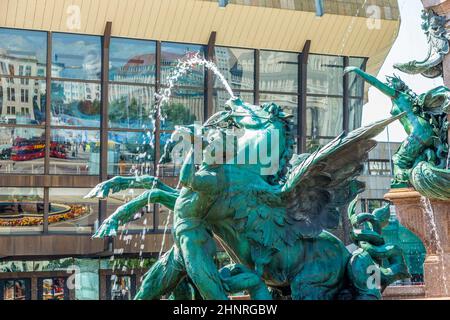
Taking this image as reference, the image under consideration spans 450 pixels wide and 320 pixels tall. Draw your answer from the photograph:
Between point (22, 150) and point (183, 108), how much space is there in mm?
5655

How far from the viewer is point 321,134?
114ft

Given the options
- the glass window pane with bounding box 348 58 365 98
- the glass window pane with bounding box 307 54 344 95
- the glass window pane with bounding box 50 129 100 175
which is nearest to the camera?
the glass window pane with bounding box 50 129 100 175

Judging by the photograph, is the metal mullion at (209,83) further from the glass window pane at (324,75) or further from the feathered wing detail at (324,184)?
the feathered wing detail at (324,184)

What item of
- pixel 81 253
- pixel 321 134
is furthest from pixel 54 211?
pixel 321 134

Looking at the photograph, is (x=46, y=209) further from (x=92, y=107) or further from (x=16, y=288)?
(x=92, y=107)

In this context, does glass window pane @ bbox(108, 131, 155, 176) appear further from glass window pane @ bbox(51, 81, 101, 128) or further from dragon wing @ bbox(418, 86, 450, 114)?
dragon wing @ bbox(418, 86, 450, 114)

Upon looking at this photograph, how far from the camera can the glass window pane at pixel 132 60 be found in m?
32.0

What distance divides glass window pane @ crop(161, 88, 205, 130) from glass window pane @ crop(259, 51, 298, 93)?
242cm

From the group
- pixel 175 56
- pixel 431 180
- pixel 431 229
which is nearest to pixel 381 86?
pixel 431 180

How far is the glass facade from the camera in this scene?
3064cm

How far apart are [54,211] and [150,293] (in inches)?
841

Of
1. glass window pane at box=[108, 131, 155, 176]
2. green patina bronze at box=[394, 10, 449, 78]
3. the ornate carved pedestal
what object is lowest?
the ornate carved pedestal

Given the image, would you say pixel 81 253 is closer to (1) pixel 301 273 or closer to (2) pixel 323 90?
(2) pixel 323 90

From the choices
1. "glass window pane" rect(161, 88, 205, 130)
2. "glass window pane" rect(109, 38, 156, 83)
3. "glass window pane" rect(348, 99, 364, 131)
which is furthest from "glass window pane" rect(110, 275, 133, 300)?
"glass window pane" rect(348, 99, 364, 131)
